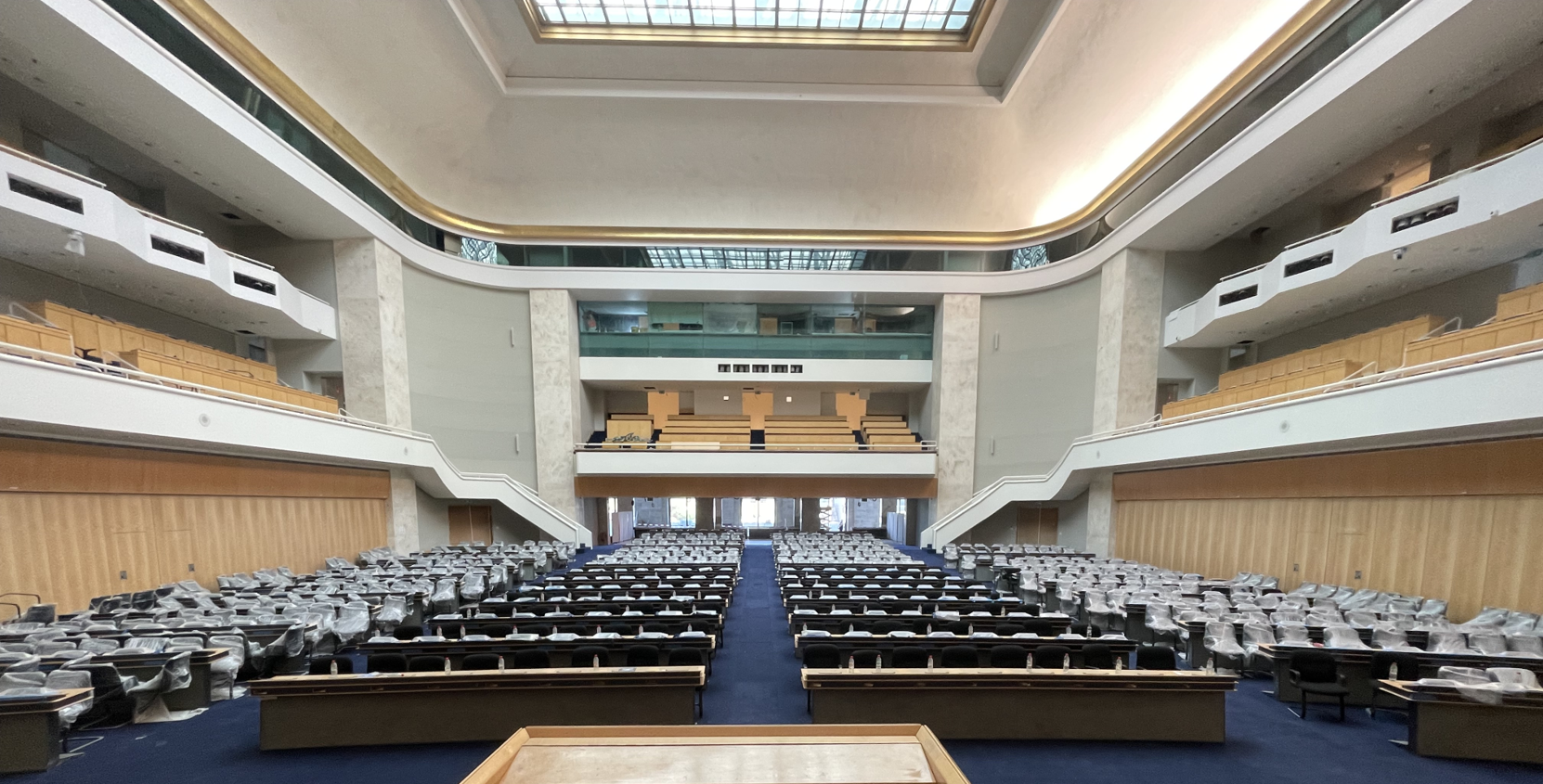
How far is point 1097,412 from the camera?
1809 cm

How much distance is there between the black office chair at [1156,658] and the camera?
5492 millimetres

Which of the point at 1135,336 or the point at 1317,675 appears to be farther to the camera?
the point at 1135,336

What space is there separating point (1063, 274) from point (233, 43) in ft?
78.3

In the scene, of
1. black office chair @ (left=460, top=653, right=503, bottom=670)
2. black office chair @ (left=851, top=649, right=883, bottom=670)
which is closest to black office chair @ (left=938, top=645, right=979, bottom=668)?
black office chair @ (left=851, top=649, right=883, bottom=670)

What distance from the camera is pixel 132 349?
12070 mm

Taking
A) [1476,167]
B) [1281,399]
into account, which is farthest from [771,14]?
[1281,399]

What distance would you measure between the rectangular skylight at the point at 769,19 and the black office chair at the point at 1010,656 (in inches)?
647

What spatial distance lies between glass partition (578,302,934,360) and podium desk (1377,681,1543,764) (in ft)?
60.3

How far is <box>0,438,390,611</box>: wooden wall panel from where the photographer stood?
30.0ft

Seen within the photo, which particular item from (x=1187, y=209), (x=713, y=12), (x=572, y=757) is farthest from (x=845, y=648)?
(x=713, y=12)

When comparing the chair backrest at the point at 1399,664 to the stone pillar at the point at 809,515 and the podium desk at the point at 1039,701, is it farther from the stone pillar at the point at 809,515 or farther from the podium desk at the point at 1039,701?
the stone pillar at the point at 809,515

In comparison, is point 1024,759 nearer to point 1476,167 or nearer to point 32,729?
point 32,729

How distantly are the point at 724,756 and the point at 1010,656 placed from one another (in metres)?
4.95

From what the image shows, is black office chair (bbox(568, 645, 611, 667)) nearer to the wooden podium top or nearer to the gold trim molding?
the wooden podium top
